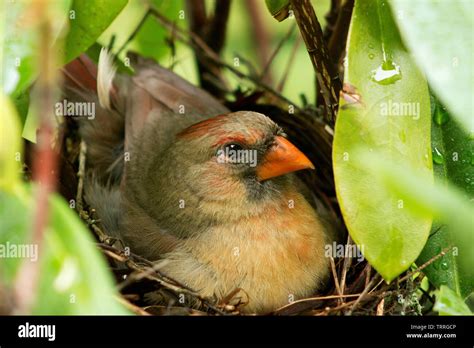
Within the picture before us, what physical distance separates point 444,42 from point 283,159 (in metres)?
1.37

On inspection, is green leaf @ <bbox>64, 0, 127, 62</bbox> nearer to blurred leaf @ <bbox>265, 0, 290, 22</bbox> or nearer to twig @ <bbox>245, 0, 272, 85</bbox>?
blurred leaf @ <bbox>265, 0, 290, 22</bbox>

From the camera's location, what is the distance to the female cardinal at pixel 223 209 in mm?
2857

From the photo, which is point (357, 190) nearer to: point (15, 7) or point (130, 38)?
point (15, 7)

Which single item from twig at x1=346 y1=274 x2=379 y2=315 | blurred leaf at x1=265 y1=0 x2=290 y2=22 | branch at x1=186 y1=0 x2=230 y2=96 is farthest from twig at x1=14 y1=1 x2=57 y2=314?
branch at x1=186 y1=0 x2=230 y2=96

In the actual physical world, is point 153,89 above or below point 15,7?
above

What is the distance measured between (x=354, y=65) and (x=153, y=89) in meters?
1.75

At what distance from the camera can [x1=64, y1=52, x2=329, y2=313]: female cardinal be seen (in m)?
2.86

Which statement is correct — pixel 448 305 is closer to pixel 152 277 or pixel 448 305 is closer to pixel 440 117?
pixel 440 117

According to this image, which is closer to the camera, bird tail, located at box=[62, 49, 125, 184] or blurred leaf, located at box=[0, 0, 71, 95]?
blurred leaf, located at box=[0, 0, 71, 95]

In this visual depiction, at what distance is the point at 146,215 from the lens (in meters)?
3.22

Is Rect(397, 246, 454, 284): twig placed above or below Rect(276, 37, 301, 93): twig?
below
